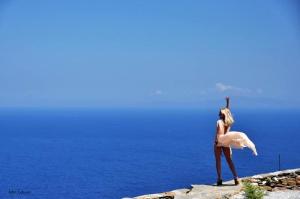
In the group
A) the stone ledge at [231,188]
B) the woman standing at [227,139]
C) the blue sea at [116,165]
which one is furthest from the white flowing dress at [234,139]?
the blue sea at [116,165]

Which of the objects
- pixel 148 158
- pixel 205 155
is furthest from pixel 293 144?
pixel 148 158

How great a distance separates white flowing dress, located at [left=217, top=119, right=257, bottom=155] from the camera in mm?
13156

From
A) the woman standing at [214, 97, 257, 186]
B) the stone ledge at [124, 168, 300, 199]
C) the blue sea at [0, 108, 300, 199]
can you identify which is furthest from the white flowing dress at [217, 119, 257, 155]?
the blue sea at [0, 108, 300, 199]

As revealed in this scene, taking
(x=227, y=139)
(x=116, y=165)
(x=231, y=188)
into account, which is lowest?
(x=116, y=165)

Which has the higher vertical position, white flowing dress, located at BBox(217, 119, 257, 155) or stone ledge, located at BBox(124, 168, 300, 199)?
white flowing dress, located at BBox(217, 119, 257, 155)

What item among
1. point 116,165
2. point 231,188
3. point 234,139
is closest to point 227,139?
point 234,139

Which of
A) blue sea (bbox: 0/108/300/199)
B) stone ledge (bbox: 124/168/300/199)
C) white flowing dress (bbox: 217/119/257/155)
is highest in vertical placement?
white flowing dress (bbox: 217/119/257/155)

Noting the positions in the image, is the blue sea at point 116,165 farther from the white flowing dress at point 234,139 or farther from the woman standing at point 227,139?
the white flowing dress at point 234,139

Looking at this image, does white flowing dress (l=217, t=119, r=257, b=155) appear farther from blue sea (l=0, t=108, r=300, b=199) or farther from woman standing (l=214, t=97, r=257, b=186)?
blue sea (l=0, t=108, r=300, b=199)

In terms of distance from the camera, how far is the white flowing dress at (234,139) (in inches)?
518

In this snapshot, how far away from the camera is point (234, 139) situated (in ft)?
43.7

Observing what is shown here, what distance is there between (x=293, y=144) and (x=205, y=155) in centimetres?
4202

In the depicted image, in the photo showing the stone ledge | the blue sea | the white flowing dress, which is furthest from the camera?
the blue sea

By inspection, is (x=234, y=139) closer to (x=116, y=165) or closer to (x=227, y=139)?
(x=227, y=139)
